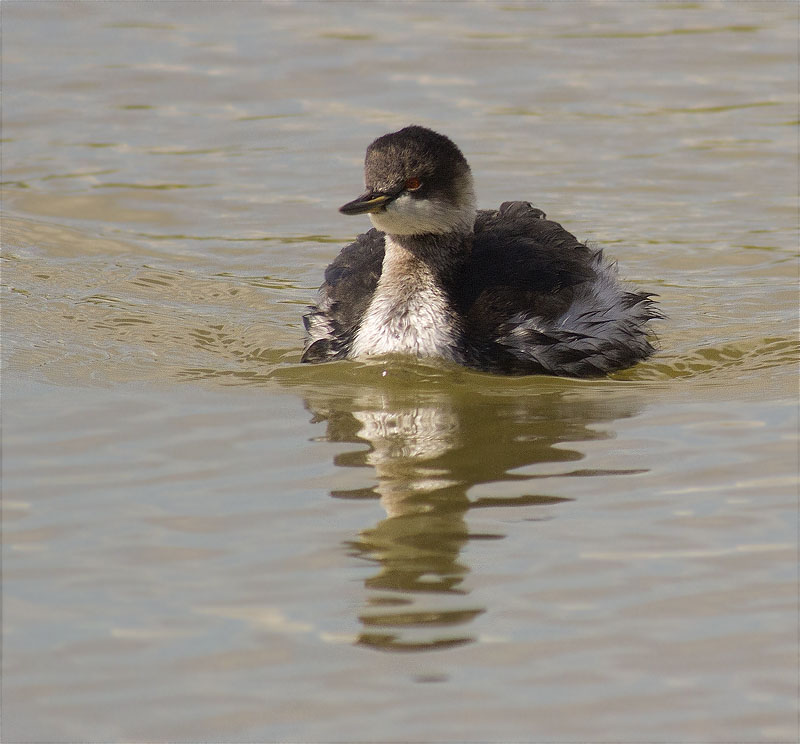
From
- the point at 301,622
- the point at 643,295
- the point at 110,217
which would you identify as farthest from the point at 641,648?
the point at 110,217

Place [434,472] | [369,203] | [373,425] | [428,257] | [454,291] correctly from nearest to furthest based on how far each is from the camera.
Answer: [434,472] < [373,425] < [369,203] < [454,291] < [428,257]

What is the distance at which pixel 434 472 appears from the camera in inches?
281

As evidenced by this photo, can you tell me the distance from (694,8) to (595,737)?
540 inches

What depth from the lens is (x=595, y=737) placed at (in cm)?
492

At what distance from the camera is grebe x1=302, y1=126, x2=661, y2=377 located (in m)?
8.52

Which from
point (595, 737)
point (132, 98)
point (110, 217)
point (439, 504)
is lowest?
point (595, 737)

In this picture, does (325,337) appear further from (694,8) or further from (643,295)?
(694,8)

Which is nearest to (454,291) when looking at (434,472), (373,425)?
(373,425)

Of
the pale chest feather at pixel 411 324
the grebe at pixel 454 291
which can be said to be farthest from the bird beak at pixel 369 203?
the pale chest feather at pixel 411 324

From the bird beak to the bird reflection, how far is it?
103 centimetres

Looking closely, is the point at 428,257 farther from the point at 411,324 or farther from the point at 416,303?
the point at 411,324

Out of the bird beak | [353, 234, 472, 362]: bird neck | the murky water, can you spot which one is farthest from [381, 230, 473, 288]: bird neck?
the murky water

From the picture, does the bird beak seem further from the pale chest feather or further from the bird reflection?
the bird reflection

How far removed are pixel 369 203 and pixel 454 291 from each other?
747 mm
